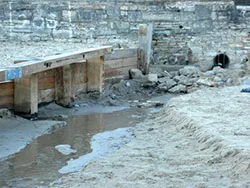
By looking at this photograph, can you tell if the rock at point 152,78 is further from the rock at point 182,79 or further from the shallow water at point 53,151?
the shallow water at point 53,151

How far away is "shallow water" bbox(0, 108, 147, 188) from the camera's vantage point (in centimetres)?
671

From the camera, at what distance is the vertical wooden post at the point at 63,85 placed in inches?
433

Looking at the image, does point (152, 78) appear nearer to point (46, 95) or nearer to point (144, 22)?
point (144, 22)

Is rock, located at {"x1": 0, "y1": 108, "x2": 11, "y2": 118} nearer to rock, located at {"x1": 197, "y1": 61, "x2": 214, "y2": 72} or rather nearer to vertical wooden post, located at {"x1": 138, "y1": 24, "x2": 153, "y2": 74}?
vertical wooden post, located at {"x1": 138, "y1": 24, "x2": 153, "y2": 74}

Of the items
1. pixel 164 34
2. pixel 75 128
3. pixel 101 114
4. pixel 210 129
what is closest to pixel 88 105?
pixel 101 114

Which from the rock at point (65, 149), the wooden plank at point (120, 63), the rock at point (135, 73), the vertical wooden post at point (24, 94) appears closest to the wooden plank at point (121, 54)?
the wooden plank at point (120, 63)

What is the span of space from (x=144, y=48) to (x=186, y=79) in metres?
1.42

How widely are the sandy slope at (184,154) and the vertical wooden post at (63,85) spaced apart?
2015 mm

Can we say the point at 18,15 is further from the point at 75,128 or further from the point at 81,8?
the point at 75,128

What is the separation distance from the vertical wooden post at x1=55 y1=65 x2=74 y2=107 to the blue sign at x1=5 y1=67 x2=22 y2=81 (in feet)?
6.65

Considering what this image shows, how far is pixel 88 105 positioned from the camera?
11703mm

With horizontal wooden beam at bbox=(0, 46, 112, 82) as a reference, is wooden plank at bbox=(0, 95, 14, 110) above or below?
below

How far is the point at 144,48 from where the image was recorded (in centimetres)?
1444

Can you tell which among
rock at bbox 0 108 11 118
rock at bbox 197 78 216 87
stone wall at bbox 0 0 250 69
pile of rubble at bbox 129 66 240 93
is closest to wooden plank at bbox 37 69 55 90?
rock at bbox 0 108 11 118
